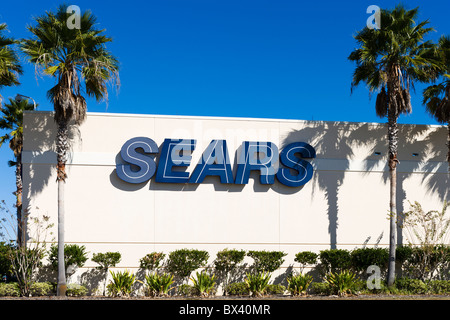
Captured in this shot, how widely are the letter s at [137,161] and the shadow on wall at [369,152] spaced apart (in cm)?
564

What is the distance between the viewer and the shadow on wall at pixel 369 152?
20453 millimetres

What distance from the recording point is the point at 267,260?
18703 mm

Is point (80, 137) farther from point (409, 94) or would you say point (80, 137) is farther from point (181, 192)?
point (409, 94)

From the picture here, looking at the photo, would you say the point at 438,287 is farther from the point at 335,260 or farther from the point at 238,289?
the point at 238,289

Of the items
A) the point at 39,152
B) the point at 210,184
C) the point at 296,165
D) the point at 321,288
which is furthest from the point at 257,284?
the point at 39,152

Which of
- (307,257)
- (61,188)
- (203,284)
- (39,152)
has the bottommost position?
(203,284)

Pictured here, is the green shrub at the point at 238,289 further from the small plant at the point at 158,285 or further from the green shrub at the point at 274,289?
the small plant at the point at 158,285

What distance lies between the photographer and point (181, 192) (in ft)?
63.8

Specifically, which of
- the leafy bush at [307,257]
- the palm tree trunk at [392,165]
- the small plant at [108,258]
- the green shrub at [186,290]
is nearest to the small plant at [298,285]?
the leafy bush at [307,257]

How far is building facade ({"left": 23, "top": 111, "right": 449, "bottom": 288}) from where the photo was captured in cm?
1895

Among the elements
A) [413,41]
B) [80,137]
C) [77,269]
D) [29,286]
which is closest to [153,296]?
[77,269]

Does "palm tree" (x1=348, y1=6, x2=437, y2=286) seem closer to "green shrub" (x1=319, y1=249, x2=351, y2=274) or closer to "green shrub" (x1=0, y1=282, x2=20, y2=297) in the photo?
"green shrub" (x1=319, y1=249, x2=351, y2=274)

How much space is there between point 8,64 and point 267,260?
41.7 ft

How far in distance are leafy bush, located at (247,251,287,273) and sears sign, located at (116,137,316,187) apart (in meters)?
2.89
